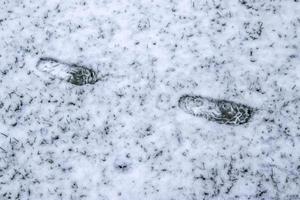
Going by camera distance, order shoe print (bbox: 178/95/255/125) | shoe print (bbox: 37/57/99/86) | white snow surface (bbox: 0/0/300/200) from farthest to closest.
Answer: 1. shoe print (bbox: 37/57/99/86)
2. shoe print (bbox: 178/95/255/125)
3. white snow surface (bbox: 0/0/300/200)

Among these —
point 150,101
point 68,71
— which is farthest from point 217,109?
point 68,71

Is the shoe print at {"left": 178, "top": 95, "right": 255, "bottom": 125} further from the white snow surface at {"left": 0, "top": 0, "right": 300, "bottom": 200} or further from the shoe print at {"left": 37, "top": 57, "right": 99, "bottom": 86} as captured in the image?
the shoe print at {"left": 37, "top": 57, "right": 99, "bottom": 86}

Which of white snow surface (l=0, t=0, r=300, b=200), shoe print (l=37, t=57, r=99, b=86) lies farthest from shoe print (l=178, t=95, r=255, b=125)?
shoe print (l=37, t=57, r=99, b=86)

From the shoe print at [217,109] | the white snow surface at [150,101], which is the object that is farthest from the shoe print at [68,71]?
the shoe print at [217,109]

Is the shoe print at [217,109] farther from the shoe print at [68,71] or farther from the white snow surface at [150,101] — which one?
the shoe print at [68,71]

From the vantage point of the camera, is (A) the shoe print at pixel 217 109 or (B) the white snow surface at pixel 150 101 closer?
(B) the white snow surface at pixel 150 101

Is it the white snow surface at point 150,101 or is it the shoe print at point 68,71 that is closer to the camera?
the white snow surface at point 150,101

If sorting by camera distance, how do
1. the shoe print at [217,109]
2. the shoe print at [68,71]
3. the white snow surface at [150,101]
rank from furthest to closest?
the shoe print at [68,71], the shoe print at [217,109], the white snow surface at [150,101]

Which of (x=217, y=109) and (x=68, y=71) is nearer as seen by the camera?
(x=217, y=109)

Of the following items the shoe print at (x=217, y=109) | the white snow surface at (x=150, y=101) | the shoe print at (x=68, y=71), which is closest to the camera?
the white snow surface at (x=150, y=101)

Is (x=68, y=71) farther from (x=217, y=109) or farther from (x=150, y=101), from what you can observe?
(x=217, y=109)
